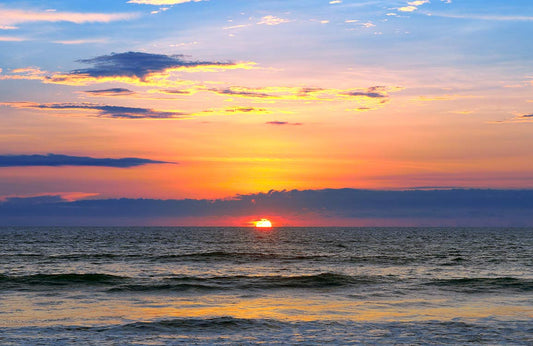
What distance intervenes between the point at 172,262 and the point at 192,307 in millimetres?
31242

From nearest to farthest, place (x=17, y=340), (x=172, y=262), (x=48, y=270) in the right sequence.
Answer: (x=17, y=340), (x=48, y=270), (x=172, y=262)

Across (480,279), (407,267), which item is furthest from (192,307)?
(407,267)

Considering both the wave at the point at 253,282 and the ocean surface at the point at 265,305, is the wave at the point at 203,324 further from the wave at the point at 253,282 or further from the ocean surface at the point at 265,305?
the wave at the point at 253,282

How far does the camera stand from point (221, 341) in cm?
2111

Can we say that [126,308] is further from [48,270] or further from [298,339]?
[48,270]

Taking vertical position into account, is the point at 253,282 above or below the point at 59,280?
below

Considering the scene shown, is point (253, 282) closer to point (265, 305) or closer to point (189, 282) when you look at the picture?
point (189, 282)

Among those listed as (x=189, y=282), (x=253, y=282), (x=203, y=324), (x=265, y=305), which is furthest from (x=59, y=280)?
(x=203, y=324)

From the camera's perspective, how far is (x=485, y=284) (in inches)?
1576

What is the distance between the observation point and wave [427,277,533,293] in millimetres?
37750

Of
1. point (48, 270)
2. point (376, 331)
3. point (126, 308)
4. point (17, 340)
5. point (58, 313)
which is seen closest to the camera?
point (17, 340)

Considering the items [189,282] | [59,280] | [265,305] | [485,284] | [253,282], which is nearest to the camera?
[265,305]

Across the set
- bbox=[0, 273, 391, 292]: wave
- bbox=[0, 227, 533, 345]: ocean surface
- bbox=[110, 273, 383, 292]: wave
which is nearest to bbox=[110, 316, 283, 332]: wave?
bbox=[0, 227, 533, 345]: ocean surface

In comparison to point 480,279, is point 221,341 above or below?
above
